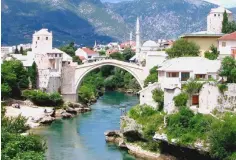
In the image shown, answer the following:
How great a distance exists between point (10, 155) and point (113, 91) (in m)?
47.3

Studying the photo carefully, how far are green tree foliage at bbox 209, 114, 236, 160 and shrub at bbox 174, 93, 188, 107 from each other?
3643 mm

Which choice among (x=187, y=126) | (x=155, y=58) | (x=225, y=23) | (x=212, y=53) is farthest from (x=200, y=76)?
(x=155, y=58)

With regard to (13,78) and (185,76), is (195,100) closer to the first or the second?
(185,76)

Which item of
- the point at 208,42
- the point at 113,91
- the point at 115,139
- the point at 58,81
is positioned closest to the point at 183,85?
the point at 115,139

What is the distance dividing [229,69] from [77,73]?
2561 cm

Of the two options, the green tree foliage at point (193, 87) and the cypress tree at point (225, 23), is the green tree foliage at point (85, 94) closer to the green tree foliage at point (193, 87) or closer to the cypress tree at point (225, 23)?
the cypress tree at point (225, 23)

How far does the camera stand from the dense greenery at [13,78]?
4554 cm

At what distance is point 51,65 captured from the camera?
51.7 meters

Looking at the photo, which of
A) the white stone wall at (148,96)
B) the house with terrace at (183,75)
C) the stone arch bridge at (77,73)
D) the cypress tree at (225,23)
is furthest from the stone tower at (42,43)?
the house with terrace at (183,75)

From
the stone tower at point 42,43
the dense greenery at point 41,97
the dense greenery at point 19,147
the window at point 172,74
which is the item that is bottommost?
the dense greenery at point 19,147

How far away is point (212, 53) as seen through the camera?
122 ft

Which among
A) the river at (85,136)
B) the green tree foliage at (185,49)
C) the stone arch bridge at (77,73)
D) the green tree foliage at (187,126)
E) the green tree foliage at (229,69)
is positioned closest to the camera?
the green tree foliage at (187,126)

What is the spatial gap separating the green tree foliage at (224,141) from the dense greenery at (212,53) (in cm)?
1042

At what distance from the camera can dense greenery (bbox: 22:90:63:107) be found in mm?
47031
